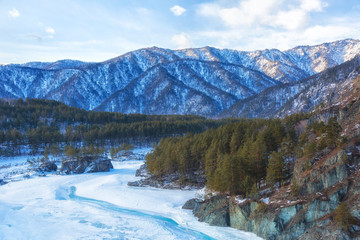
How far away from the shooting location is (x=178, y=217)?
130 feet

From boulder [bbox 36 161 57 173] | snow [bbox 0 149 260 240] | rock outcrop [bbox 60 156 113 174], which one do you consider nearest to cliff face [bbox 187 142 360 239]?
snow [bbox 0 149 260 240]

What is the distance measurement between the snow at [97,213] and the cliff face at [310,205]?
2.18 m

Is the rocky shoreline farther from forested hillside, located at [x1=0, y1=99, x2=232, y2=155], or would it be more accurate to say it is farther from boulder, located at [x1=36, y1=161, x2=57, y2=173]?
forested hillside, located at [x1=0, y1=99, x2=232, y2=155]

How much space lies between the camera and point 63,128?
145500 mm

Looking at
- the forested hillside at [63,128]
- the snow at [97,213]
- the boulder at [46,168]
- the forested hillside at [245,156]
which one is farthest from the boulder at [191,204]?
the forested hillside at [63,128]

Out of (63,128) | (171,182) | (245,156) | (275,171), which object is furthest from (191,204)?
(63,128)

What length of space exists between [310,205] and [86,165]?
7320 centimetres

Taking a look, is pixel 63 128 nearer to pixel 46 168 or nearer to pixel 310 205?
pixel 46 168

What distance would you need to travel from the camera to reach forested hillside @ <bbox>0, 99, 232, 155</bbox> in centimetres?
11100

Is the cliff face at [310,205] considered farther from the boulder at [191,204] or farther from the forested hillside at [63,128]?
the forested hillside at [63,128]

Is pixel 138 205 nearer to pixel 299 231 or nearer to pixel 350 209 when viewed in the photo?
pixel 299 231

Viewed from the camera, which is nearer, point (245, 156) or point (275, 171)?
point (275, 171)

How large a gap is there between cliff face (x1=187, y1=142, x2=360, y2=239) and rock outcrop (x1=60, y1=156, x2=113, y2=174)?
2260 inches

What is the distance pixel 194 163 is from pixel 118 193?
19.8 m
